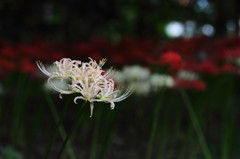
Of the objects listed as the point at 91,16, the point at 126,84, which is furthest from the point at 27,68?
the point at 91,16

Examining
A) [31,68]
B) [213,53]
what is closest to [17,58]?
[31,68]

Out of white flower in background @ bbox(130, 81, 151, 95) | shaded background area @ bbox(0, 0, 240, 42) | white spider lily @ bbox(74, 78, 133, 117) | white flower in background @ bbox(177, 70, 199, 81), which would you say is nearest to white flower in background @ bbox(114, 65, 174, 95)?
white flower in background @ bbox(130, 81, 151, 95)

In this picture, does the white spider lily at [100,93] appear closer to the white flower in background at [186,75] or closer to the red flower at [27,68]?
the red flower at [27,68]

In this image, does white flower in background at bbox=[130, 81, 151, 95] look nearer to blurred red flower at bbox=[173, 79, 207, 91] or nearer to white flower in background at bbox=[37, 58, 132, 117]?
blurred red flower at bbox=[173, 79, 207, 91]

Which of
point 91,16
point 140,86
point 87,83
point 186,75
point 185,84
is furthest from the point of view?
point 91,16

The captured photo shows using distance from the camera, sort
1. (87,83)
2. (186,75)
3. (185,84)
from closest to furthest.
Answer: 1. (87,83)
2. (185,84)
3. (186,75)

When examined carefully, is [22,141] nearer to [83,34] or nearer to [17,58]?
[17,58]

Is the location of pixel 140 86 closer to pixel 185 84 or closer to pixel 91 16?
pixel 185 84

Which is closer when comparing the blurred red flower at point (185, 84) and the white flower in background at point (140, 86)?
the white flower in background at point (140, 86)

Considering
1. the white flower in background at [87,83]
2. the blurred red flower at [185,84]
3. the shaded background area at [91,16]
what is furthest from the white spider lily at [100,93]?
the shaded background area at [91,16]
